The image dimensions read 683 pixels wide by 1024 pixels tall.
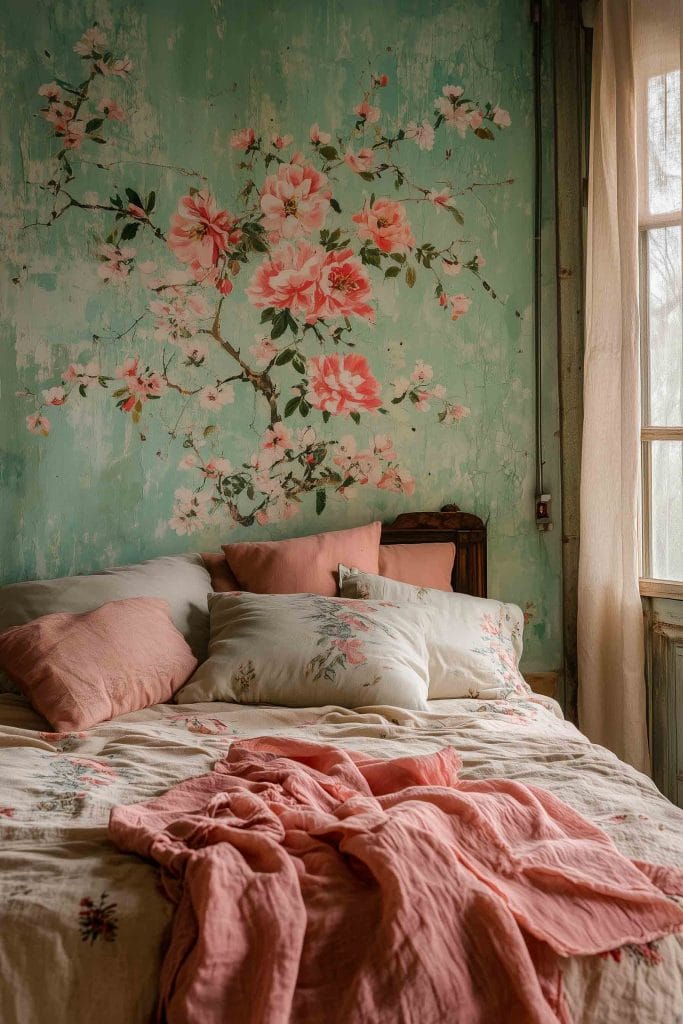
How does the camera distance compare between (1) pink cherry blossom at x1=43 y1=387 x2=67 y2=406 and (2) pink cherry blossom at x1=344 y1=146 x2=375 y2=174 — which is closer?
(1) pink cherry blossom at x1=43 y1=387 x2=67 y2=406

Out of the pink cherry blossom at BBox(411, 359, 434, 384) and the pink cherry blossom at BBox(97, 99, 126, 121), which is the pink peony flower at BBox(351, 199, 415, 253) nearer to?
the pink cherry blossom at BBox(411, 359, 434, 384)

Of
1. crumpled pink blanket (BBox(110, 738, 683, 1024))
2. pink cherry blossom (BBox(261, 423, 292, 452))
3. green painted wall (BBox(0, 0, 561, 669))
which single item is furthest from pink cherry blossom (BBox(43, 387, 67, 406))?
crumpled pink blanket (BBox(110, 738, 683, 1024))

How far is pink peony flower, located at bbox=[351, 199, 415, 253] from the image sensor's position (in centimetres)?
310

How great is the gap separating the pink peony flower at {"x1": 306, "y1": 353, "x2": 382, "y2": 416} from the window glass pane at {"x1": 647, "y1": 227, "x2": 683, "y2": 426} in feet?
2.90

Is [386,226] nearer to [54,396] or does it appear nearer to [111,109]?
[111,109]

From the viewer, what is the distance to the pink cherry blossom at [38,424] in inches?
110

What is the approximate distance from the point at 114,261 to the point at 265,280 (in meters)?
0.46

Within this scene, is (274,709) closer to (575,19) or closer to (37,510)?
(37,510)

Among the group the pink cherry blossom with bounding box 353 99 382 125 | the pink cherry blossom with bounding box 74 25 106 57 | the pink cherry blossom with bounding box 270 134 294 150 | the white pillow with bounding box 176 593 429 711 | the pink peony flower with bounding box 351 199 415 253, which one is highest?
the pink cherry blossom with bounding box 74 25 106 57

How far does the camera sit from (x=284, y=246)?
3021mm

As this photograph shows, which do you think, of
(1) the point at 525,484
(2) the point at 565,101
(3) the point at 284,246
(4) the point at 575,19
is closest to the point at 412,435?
(1) the point at 525,484

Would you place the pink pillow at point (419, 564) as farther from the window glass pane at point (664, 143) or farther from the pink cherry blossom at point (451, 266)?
the window glass pane at point (664, 143)

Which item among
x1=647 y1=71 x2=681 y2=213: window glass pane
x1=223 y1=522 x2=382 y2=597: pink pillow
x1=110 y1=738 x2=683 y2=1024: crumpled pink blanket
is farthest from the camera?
x1=647 y1=71 x2=681 y2=213: window glass pane

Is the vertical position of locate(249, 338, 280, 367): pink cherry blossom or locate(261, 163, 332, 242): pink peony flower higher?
locate(261, 163, 332, 242): pink peony flower
